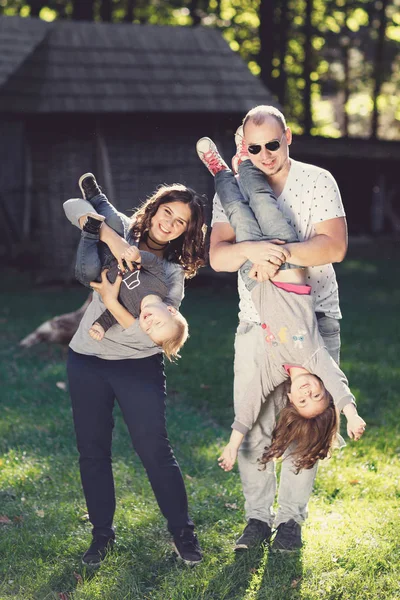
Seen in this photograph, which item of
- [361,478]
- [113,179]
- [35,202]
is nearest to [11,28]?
[35,202]

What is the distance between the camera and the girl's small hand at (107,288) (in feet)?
12.7

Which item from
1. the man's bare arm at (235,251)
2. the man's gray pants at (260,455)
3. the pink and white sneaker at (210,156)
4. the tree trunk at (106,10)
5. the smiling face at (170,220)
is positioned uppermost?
the tree trunk at (106,10)

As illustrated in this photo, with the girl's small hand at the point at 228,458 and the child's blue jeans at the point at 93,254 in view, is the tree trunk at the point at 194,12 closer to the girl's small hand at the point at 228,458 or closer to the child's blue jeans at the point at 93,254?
the child's blue jeans at the point at 93,254

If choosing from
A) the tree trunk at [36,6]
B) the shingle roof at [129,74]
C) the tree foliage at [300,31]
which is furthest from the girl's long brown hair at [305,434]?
the tree trunk at [36,6]

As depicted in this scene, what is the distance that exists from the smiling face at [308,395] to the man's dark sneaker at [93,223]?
3.91 ft

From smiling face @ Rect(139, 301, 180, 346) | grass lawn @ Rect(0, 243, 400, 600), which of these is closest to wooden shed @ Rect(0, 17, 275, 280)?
grass lawn @ Rect(0, 243, 400, 600)

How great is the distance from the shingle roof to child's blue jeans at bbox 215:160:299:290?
10.8m

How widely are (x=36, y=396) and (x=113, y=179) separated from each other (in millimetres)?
8072

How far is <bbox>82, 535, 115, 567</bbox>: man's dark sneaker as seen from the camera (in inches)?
164

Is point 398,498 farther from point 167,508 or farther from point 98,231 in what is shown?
point 98,231

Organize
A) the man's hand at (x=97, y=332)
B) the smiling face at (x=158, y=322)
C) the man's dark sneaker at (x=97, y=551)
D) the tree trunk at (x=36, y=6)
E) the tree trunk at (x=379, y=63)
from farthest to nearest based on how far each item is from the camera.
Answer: the tree trunk at (x=379, y=63), the tree trunk at (x=36, y=6), the man's dark sneaker at (x=97, y=551), the man's hand at (x=97, y=332), the smiling face at (x=158, y=322)

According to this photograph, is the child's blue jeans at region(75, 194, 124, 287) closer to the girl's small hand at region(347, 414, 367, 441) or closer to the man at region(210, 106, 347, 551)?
the man at region(210, 106, 347, 551)

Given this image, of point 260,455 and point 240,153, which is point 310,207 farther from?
point 260,455

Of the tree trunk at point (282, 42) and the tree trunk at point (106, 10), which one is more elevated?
the tree trunk at point (106, 10)
